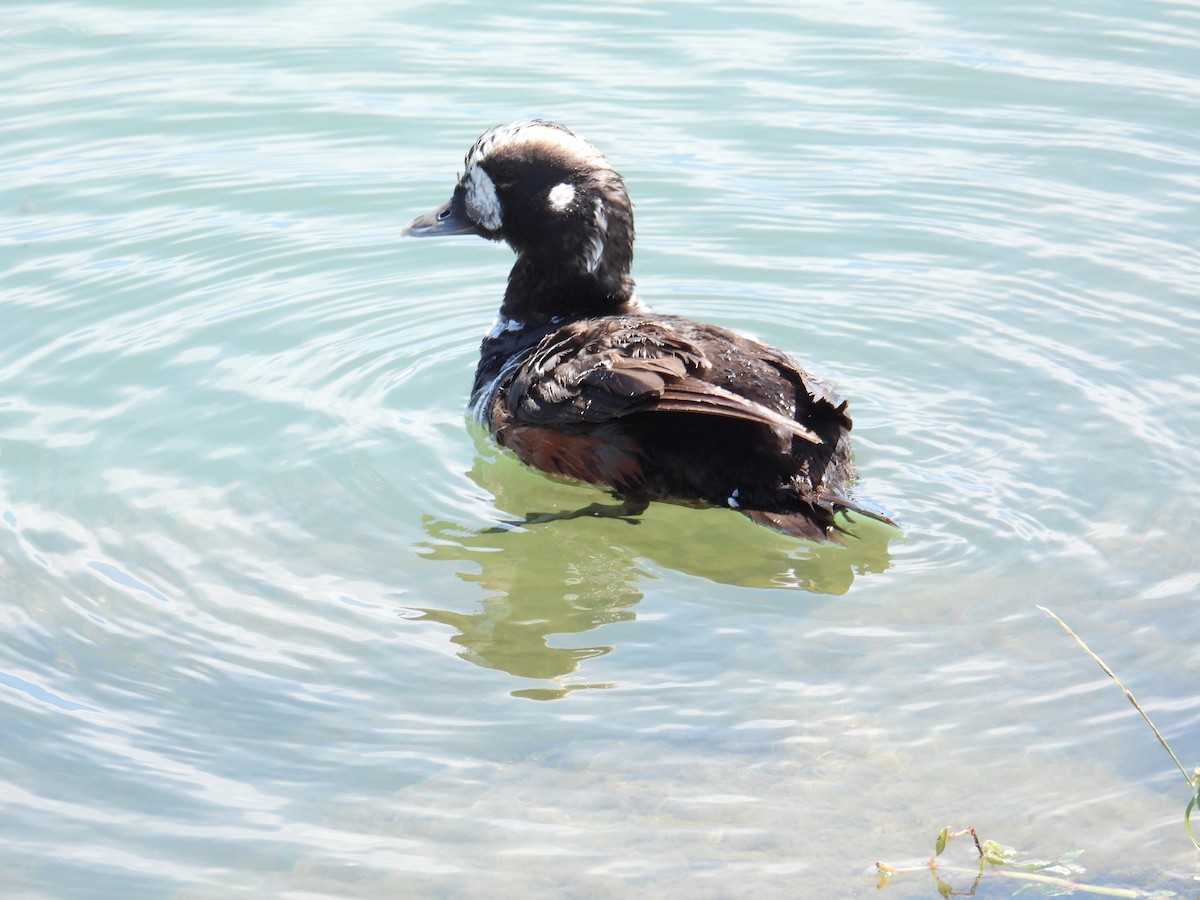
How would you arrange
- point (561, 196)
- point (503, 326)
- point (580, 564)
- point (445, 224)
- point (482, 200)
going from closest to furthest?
point (580, 564) → point (561, 196) → point (503, 326) → point (482, 200) → point (445, 224)

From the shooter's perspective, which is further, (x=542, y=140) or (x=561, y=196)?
(x=542, y=140)

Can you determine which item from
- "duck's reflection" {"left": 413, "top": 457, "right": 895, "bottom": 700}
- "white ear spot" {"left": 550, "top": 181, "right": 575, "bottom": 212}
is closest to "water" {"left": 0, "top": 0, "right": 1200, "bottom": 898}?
"duck's reflection" {"left": 413, "top": 457, "right": 895, "bottom": 700}

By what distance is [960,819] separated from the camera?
14.0ft

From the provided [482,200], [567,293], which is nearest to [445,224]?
[482,200]

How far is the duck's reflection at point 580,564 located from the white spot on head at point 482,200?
1.40 m

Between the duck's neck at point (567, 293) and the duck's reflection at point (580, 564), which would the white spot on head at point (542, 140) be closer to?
Result: the duck's neck at point (567, 293)

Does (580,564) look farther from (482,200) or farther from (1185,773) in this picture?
(1185,773)

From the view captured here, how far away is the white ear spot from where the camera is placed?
6.77 metres

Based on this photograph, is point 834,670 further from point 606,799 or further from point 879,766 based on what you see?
point 606,799

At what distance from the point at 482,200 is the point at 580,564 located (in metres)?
2.16

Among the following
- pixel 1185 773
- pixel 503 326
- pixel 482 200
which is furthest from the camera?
pixel 482 200

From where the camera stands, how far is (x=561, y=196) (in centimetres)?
678

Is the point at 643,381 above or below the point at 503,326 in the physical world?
above

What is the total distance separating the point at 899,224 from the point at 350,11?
4.92m
